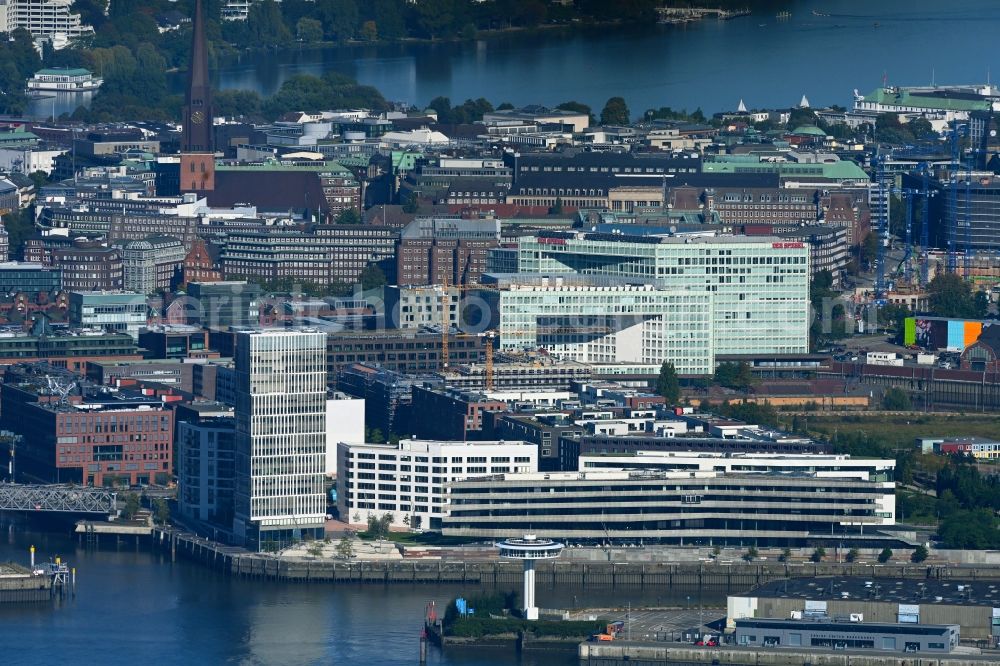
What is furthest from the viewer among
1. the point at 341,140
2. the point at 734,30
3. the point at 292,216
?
the point at 734,30

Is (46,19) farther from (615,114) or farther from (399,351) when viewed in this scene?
(399,351)

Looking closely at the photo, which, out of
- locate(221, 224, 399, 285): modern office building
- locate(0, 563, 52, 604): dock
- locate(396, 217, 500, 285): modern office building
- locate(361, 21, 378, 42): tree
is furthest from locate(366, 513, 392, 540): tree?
locate(361, 21, 378, 42): tree

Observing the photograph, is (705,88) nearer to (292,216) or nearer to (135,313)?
(292,216)

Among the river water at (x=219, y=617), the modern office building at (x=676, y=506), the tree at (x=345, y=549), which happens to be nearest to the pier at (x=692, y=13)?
the modern office building at (x=676, y=506)

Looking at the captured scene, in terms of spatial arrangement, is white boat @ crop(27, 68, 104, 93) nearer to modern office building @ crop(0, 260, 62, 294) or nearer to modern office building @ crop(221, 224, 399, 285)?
modern office building @ crop(221, 224, 399, 285)

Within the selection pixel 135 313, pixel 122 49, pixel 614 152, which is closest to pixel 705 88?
pixel 122 49
